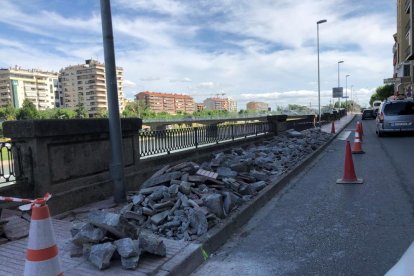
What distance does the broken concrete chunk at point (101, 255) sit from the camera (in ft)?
13.6

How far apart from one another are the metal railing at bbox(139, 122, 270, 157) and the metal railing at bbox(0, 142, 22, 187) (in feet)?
11.3

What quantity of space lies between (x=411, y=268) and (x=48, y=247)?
2.57 meters

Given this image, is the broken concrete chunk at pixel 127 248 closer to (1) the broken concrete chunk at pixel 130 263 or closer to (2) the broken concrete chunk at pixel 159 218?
(1) the broken concrete chunk at pixel 130 263

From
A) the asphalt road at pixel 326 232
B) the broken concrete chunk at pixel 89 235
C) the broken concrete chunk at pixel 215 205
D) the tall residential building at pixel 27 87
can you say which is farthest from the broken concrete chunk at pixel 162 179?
the tall residential building at pixel 27 87

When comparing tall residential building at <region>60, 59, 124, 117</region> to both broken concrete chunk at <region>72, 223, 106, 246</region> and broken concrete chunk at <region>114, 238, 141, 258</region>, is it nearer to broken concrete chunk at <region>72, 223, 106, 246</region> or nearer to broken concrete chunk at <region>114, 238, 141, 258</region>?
broken concrete chunk at <region>72, 223, 106, 246</region>

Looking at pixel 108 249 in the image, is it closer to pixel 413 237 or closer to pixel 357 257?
pixel 357 257

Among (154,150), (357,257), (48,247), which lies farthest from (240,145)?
(48,247)

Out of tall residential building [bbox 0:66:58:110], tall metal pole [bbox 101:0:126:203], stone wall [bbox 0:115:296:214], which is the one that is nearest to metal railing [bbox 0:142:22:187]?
stone wall [bbox 0:115:296:214]

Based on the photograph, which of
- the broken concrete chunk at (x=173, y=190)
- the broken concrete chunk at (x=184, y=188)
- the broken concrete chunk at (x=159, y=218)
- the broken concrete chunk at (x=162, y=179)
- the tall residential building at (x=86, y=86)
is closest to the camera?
the broken concrete chunk at (x=159, y=218)

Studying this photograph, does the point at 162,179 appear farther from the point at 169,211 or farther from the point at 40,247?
the point at 40,247

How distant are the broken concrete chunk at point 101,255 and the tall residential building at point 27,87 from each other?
492ft

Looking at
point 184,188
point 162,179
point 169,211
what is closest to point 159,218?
point 169,211

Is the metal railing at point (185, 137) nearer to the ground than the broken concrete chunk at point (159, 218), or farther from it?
farther from it

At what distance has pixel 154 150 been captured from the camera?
32.9 ft
